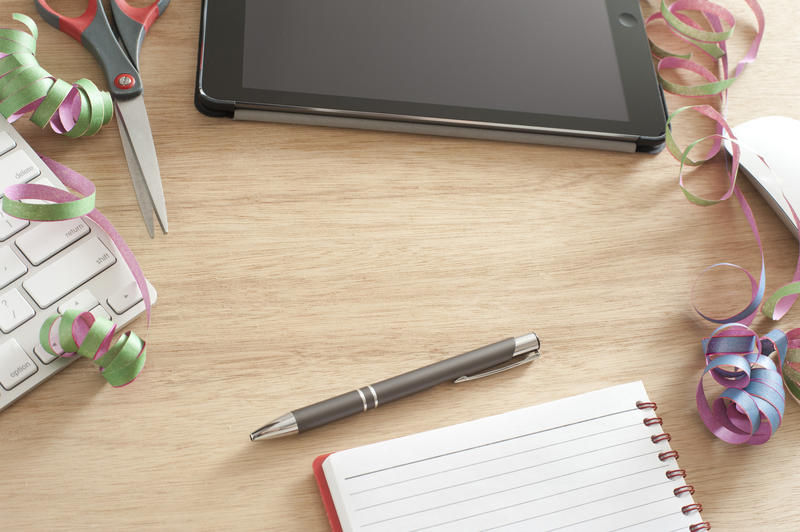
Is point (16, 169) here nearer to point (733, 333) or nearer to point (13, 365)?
point (13, 365)

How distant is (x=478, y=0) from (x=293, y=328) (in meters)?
0.40

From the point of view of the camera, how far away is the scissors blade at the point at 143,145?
1.79 feet

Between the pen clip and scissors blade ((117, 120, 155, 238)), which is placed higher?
scissors blade ((117, 120, 155, 238))

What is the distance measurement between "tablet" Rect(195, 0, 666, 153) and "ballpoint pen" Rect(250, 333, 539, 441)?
221 mm

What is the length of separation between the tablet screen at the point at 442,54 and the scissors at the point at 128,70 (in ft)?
0.32

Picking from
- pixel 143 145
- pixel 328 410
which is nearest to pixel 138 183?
pixel 143 145

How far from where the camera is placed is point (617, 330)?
22.8 inches

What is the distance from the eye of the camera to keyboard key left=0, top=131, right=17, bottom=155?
51cm

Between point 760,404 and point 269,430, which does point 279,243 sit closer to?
point 269,430

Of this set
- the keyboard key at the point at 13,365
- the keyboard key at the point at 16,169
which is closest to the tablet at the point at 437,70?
the keyboard key at the point at 16,169

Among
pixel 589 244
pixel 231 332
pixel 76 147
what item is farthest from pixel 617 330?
pixel 76 147

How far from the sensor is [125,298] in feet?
1.63

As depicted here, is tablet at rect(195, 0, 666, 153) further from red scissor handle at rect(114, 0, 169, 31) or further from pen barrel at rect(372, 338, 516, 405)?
pen barrel at rect(372, 338, 516, 405)

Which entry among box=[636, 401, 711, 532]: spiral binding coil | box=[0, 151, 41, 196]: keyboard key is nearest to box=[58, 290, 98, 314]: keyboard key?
box=[0, 151, 41, 196]: keyboard key
